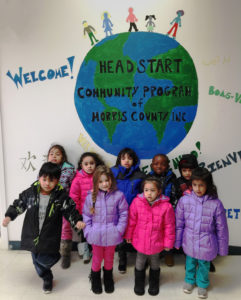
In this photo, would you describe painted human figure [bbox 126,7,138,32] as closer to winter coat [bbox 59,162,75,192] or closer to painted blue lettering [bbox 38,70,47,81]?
painted blue lettering [bbox 38,70,47,81]

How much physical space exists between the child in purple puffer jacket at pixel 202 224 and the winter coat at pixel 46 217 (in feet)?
2.72

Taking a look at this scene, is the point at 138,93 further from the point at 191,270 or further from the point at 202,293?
the point at 202,293

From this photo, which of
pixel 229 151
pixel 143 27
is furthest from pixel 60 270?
pixel 143 27

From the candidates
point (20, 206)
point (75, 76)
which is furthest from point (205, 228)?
point (75, 76)

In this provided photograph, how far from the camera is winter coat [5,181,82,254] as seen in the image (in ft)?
7.23

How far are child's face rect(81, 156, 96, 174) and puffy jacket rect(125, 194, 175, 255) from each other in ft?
2.00

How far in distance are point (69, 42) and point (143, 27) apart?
692mm

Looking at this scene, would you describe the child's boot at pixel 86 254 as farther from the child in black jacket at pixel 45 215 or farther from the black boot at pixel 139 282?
the black boot at pixel 139 282

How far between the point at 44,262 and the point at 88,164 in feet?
2.92

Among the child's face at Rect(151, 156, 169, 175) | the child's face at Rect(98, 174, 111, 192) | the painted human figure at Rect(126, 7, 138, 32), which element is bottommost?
the child's face at Rect(98, 174, 111, 192)

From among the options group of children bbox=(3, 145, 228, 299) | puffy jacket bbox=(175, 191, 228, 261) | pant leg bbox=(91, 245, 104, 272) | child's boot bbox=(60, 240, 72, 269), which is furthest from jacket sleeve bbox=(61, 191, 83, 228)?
puffy jacket bbox=(175, 191, 228, 261)

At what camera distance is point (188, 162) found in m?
2.53

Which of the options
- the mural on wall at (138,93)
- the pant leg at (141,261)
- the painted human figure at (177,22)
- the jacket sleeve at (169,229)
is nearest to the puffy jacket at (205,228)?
the jacket sleeve at (169,229)

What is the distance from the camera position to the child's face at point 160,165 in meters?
2.58
